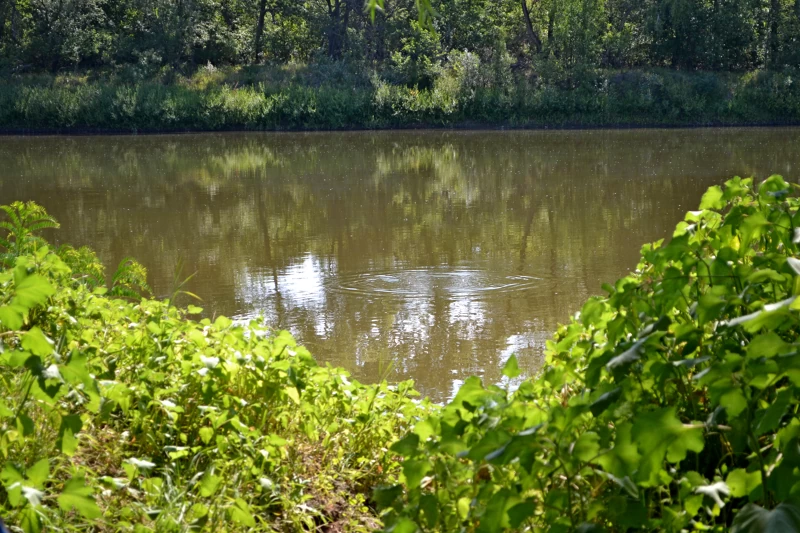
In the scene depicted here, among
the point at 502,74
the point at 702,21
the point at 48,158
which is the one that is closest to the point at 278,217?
the point at 48,158

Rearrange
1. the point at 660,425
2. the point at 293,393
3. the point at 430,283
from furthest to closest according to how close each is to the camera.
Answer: the point at 430,283, the point at 293,393, the point at 660,425

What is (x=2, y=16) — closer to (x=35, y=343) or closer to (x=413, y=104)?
(x=413, y=104)

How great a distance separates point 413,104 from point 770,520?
38709 mm

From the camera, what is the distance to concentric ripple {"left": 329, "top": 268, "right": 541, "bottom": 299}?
8.98 meters

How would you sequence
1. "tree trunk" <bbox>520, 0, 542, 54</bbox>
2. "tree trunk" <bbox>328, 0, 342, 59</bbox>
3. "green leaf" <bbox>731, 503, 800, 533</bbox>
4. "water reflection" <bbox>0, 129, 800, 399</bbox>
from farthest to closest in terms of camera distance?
"tree trunk" <bbox>328, 0, 342, 59</bbox>
"tree trunk" <bbox>520, 0, 542, 54</bbox>
"water reflection" <bbox>0, 129, 800, 399</bbox>
"green leaf" <bbox>731, 503, 800, 533</bbox>

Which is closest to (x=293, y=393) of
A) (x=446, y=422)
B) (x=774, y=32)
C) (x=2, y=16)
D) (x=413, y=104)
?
(x=446, y=422)

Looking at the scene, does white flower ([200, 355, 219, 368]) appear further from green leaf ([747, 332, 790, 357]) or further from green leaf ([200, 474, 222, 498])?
green leaf ([747, 332, 790, 357])

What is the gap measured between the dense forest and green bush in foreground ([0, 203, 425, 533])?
39.0 metres

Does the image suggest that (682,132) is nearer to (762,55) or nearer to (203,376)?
(762,55)

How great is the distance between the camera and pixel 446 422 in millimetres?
2738

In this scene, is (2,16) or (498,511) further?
(2,16)

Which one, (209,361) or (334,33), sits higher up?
(334,33)

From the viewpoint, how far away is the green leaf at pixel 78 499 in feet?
7.80

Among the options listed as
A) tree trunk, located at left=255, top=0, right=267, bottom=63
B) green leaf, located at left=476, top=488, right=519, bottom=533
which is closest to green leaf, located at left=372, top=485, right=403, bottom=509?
green leaf, located at left=476, top=488, right=519, bottom=533
